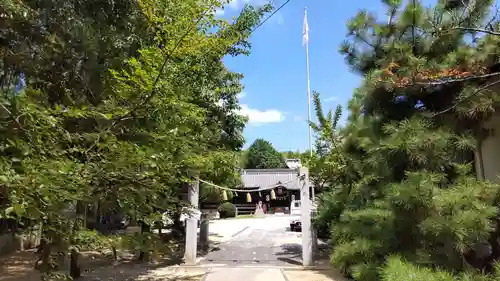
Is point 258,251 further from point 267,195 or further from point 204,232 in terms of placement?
point 267,195

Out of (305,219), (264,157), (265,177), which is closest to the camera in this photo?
(305,219)

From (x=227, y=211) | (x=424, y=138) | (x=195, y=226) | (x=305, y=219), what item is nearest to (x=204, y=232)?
(x=195, y=226)

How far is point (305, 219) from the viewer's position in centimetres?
1024

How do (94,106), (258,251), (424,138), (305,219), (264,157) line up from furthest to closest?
(264,157) < (258,251) < (305,219) < (94,106) < (424,138)

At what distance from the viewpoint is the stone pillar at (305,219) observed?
9.86 metres

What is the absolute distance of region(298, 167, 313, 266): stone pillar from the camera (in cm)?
986

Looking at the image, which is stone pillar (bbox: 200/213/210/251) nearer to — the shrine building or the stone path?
the stone path

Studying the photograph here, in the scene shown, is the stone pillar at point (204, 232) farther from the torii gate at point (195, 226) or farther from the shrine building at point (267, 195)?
the shrine building at point (267, 195)

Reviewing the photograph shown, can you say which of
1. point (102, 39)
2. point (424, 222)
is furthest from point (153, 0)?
point (424, 222)

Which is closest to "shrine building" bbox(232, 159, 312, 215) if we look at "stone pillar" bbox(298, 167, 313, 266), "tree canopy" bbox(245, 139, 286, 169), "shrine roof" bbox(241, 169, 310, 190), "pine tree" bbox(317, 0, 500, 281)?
"shrine roof" bbox(241, 169, 310, 190)

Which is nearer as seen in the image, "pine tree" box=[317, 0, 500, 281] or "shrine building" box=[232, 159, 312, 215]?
"pine tree" box=[317, 0, 500, 281]

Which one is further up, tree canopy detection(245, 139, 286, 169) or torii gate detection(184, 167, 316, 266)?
tree canopy detection(245, 139, 286, 169)

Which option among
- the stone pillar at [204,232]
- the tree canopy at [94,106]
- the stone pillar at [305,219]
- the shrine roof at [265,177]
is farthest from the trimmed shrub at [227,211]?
the tree canopy at [94,106]

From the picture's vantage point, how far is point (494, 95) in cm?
497
